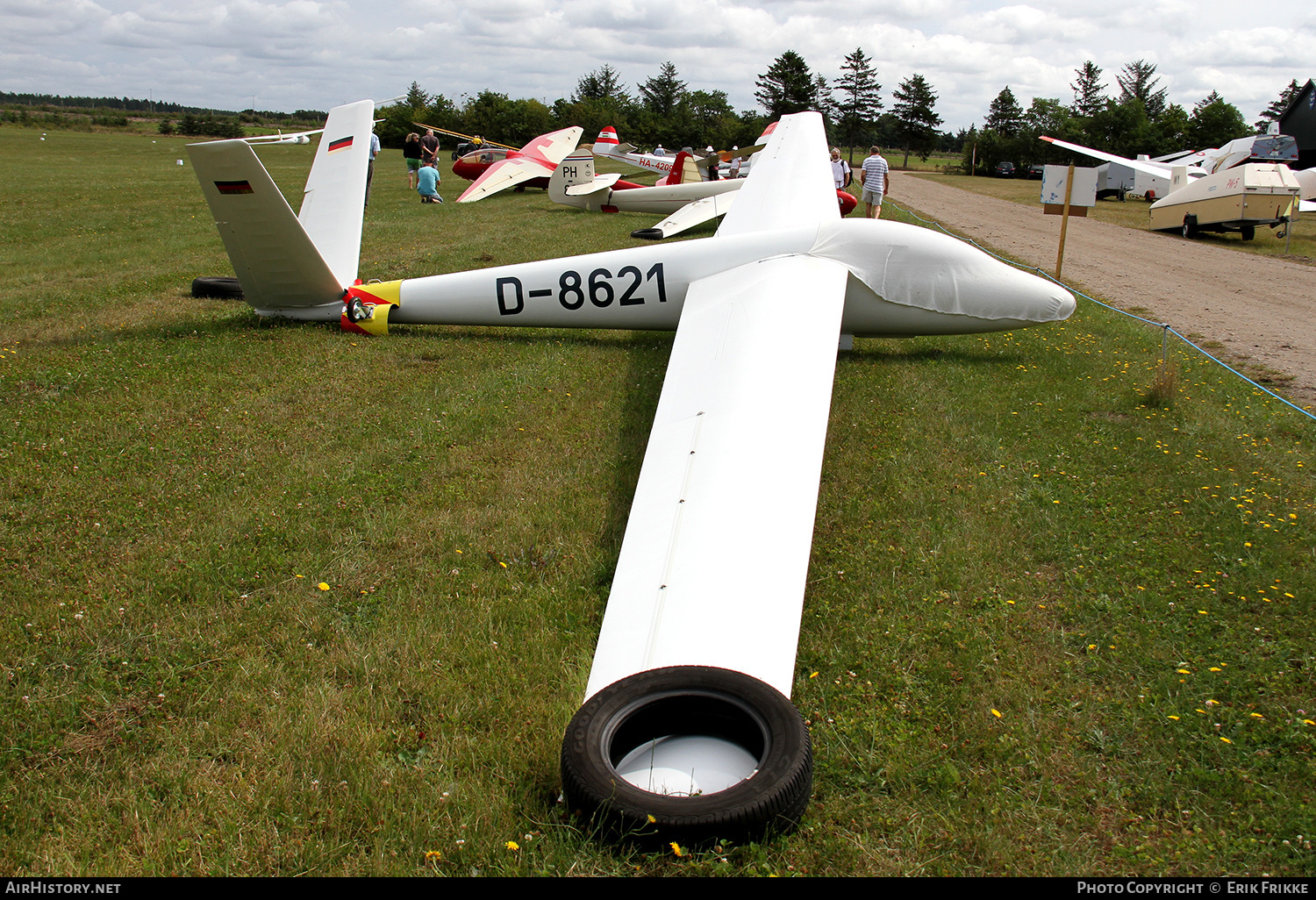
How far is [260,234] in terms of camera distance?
8.02 meters

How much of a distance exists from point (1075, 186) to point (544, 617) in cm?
1235

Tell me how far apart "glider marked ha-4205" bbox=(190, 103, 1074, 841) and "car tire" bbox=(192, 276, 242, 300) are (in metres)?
1.93

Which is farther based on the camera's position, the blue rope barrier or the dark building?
the dark building

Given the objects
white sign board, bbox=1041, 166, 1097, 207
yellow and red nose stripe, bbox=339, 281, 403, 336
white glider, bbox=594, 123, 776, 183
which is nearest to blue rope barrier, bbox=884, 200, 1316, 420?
white sign board, bbox=1041, 166, 1097, 207

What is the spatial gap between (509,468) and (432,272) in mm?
7732

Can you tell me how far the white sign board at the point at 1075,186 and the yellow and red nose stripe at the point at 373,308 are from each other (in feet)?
34.0

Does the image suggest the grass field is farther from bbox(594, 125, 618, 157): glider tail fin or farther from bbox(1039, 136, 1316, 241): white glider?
bbox(594, 125, 618, 157): glider tail fin

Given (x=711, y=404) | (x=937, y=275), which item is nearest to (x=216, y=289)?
(x=711, y=404)

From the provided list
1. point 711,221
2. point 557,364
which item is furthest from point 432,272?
point 711,221

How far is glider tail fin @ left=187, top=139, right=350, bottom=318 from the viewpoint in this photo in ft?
24.2

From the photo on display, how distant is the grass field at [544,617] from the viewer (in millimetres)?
2723

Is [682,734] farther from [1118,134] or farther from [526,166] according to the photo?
[1118,134]

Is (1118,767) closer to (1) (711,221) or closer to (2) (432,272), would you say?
(2) (432,272)

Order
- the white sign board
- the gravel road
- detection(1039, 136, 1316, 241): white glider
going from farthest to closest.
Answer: detection(1039, 136, 1316, 241): white glider → the white sign board → the gravel road
